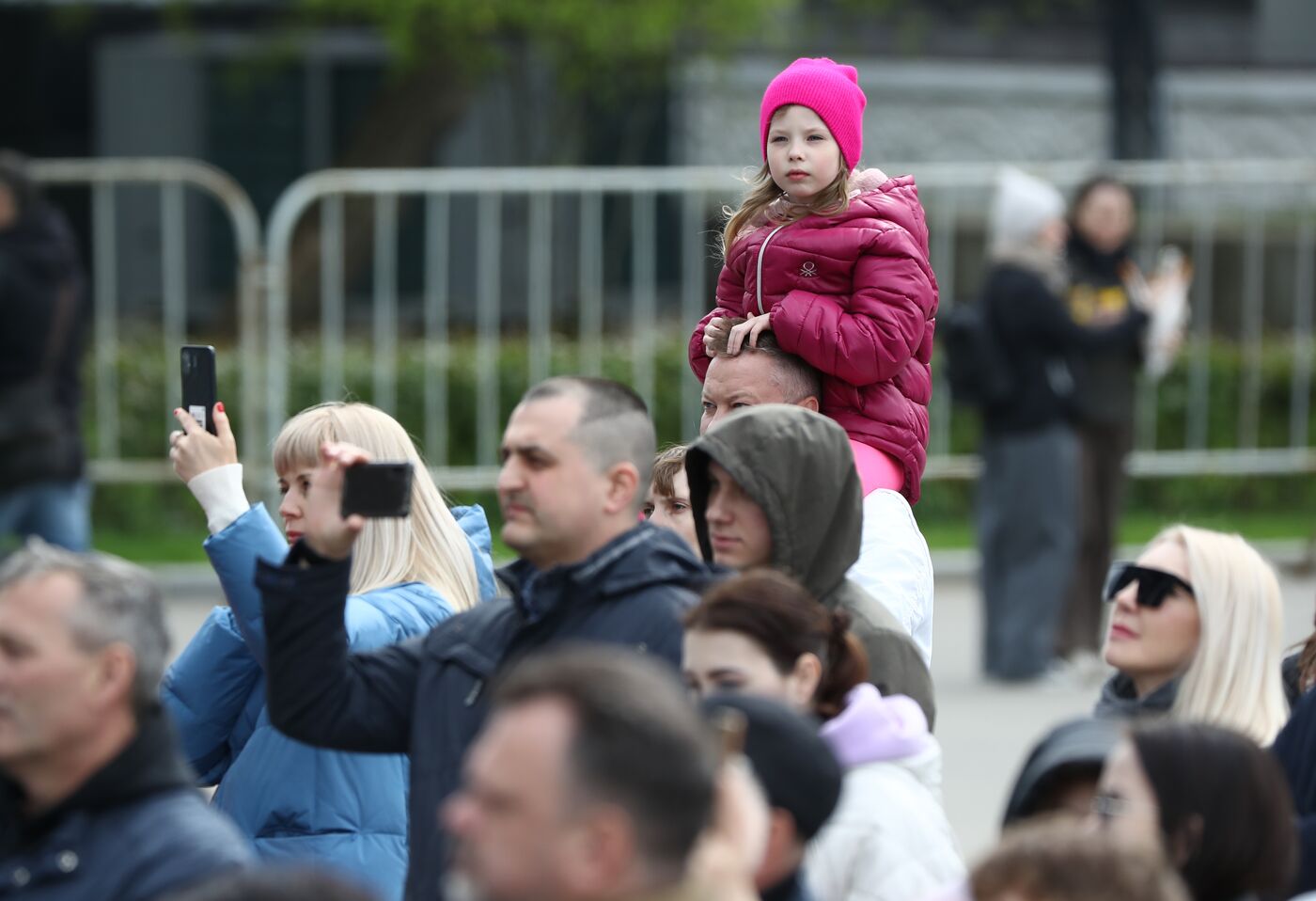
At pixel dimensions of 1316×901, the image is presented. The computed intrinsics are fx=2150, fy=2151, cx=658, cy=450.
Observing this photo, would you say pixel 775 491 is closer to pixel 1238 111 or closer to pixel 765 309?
pixel 765 309

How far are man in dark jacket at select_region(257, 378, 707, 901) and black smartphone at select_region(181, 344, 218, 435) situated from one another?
0.54 m

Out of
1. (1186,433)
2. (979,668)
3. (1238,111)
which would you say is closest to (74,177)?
(979,668)

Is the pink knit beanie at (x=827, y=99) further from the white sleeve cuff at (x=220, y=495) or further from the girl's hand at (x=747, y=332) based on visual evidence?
the white sleeve cuff at (x=220, y=495)

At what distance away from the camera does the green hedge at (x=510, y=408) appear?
11.5m

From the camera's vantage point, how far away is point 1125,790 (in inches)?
115

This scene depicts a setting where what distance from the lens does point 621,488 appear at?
3.45 meters

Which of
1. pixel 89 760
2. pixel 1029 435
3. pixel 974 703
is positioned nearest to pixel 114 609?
pixel 89 760

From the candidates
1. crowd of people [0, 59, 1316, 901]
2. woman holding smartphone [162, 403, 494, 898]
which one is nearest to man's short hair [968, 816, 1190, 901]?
crowd of people [0, 59, 1316, 901]

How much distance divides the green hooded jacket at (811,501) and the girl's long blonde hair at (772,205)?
891 mm

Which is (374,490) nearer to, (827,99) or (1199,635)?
(827,99)

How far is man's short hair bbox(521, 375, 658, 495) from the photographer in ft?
11.3

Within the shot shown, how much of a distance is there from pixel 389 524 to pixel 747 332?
2.79ft

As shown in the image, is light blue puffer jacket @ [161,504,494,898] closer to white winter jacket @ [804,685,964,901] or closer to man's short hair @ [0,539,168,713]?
man's short hair @ [0,539,168,713]

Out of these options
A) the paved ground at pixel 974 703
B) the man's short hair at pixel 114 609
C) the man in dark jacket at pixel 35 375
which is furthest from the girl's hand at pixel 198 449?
the man in dark jacket at pixel 35 375
